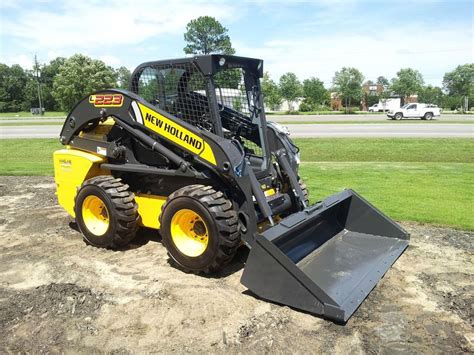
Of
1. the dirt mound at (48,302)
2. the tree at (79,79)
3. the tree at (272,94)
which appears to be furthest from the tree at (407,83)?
the dirt mound at (48,302)

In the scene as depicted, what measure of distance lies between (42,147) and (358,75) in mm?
43026

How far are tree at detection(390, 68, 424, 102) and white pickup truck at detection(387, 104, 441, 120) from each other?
30595 mm

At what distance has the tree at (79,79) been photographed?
43.5 m

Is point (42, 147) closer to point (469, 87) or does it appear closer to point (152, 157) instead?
point (152, 157)

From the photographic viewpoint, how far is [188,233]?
15.6 feet

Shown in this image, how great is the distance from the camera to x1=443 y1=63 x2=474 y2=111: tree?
58.9m

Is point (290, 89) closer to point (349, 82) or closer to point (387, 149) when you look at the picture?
point (349, 82)

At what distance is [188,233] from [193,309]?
1010 millimetres

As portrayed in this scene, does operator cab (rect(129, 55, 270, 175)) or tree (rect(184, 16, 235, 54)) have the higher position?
tree (rect(184, 16, 235, 54))

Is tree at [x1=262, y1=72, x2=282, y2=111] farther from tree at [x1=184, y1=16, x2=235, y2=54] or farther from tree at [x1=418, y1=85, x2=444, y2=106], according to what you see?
tree at [x1=418, y1=85, x2=444, y2=106]

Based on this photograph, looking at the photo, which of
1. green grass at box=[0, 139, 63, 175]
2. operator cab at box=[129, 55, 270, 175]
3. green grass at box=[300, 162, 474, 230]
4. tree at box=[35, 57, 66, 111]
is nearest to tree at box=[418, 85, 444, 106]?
tree at box=[35, 57, 66, 111]

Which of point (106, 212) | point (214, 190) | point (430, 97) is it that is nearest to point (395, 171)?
point (214, 190)

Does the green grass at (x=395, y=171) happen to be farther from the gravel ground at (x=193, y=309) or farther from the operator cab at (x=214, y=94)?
the operator cab at (x=214, y=94)

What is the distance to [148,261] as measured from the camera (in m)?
5.10
